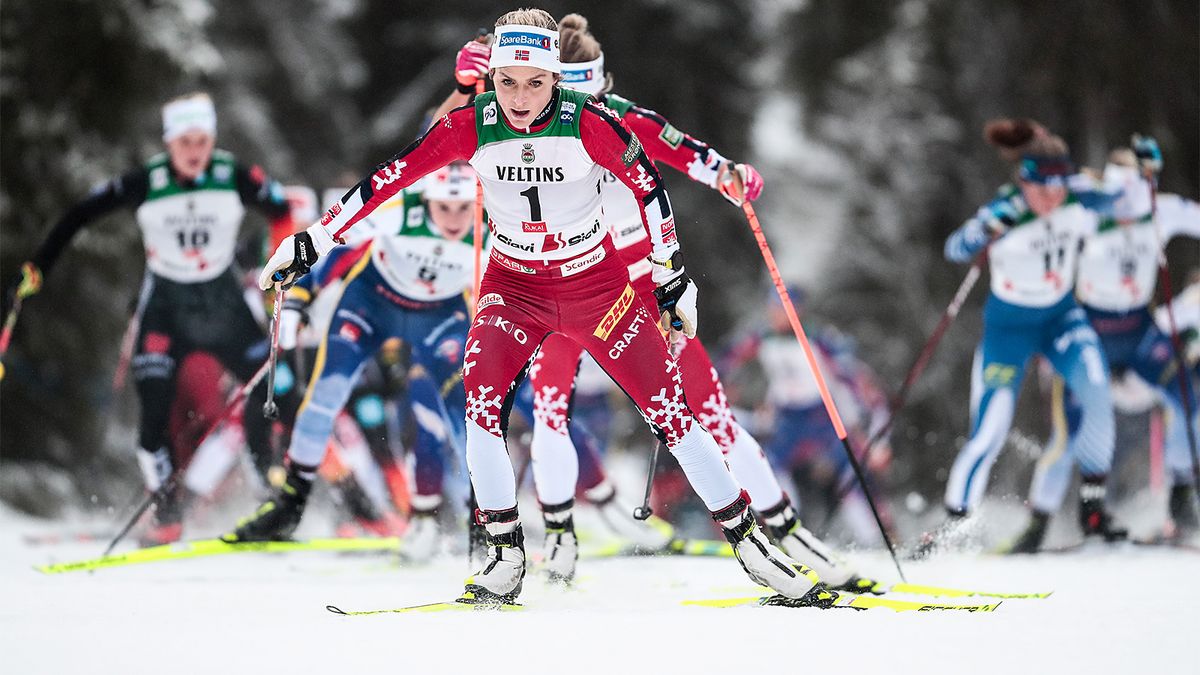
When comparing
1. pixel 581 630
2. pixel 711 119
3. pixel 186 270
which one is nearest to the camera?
pixel 581 630

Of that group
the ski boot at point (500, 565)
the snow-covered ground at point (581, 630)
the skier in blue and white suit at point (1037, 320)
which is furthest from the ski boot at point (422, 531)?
the skier in blue and white suit at point (1037, 320)

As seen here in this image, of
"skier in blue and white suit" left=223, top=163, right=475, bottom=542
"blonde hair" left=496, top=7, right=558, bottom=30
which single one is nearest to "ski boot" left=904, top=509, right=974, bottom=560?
"skier in blue and white suit" left=223, top=163, right=475, bottom=542

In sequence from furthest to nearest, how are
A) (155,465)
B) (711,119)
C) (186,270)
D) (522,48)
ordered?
(711,119) → (186,270) → (155,465) → (522,48)

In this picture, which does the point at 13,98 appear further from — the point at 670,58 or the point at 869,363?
the point at 869,363

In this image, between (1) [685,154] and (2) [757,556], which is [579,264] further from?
(2) [757,556]

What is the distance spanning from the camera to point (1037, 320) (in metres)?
8.11

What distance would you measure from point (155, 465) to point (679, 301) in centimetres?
417

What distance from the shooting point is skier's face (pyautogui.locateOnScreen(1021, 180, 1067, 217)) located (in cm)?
798

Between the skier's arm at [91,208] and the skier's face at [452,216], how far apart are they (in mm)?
1795

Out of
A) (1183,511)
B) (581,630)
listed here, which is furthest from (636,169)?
(1183,511)

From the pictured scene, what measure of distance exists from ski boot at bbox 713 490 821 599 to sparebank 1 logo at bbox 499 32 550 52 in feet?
5.90

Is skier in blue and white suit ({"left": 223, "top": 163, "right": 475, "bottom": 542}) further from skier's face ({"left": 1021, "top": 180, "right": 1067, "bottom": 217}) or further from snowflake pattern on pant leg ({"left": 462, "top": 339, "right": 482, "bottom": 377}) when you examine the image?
skier's face ({"left": 1021, "top": 180, "right": 1067, "bottom": 217})

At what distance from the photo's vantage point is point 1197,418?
9492mm

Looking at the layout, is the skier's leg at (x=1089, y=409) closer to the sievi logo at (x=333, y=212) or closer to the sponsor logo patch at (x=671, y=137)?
the sponsor logo patch at (x=671, y=137)
